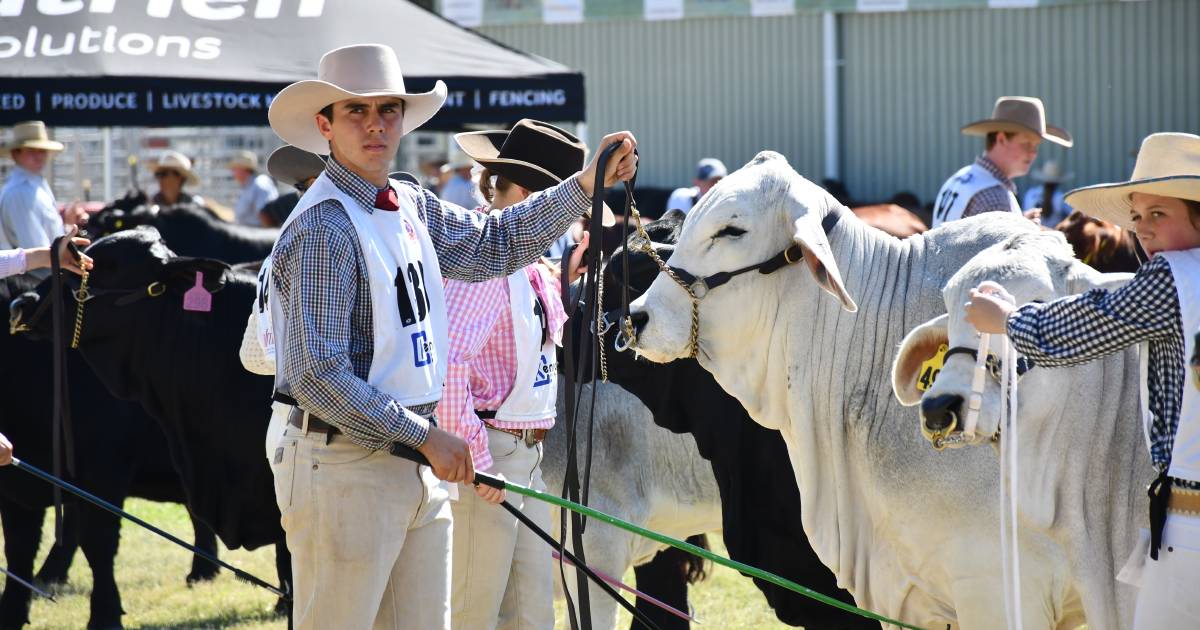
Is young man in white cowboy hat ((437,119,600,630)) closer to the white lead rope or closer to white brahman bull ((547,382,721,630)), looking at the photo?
white brahman bull ((547,382,721,630))

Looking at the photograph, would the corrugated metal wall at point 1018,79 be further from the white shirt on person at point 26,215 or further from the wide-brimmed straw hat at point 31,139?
the white shirt on person at point 26,215

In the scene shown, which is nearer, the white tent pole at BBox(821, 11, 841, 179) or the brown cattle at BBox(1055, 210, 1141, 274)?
the brown cattle at BBox(1055, 210, 1141, 274)

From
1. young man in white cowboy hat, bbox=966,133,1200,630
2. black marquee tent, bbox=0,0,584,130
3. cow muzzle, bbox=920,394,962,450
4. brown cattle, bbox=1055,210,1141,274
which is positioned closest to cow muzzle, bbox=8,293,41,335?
black marquee tent, bbox=0,0,584,130

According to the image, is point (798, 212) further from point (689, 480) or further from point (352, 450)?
point (689, 480)

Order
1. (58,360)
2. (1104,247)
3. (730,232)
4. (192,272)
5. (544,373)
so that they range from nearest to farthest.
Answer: (730,232) → (544,373) → (58,360) → (192,272) → (1104,247)

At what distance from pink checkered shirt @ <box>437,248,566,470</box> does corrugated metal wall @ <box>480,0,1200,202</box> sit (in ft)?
38.4

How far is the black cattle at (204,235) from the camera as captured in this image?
9172 mm

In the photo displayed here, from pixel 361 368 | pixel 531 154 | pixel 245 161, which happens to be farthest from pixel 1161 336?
pixel 245 161

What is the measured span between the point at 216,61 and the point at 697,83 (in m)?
9.30

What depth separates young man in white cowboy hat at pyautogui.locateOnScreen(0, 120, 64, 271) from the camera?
8977 mm

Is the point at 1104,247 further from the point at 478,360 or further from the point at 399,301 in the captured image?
the point at 399,301

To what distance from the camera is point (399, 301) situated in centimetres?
361

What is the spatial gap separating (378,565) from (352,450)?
12.2 inches

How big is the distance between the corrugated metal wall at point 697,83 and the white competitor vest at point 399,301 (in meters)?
13.1
